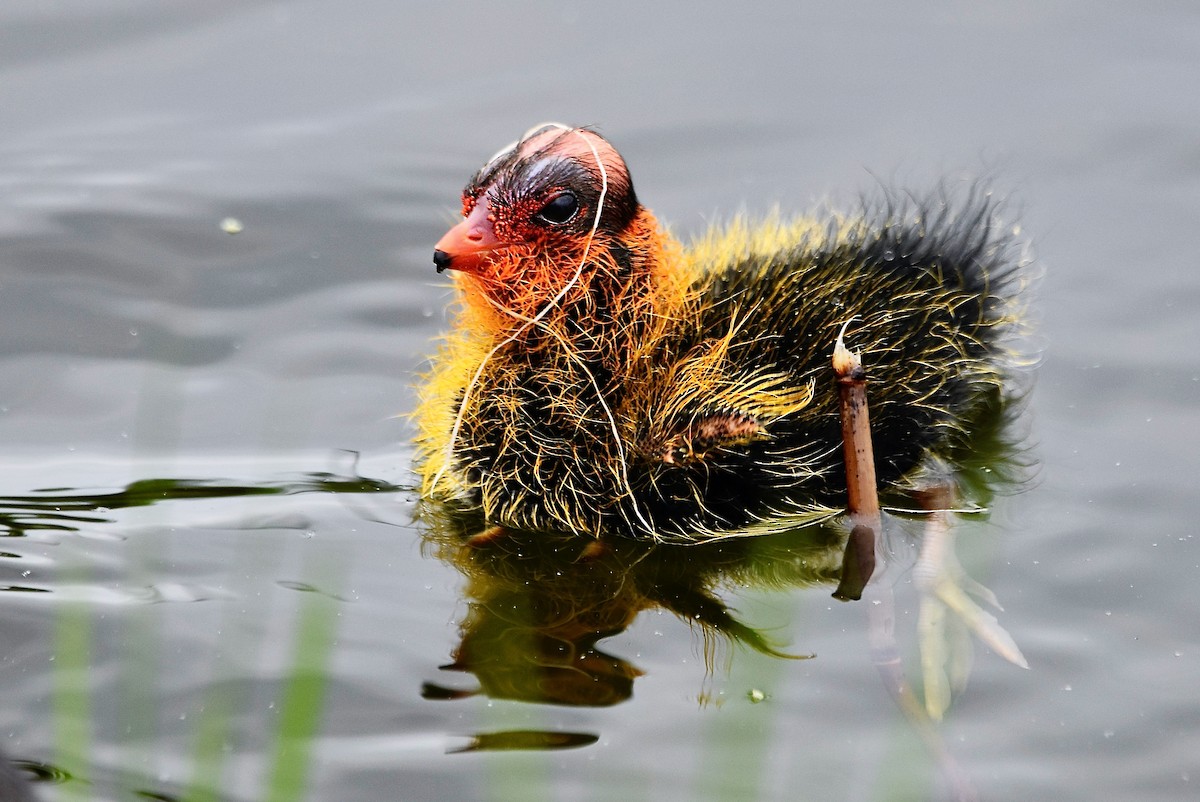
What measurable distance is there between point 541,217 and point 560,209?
0.05 m

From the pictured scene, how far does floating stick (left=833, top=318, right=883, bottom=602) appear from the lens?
364cm

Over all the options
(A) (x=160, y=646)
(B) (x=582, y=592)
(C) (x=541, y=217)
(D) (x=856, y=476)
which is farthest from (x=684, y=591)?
(A) (x=160, y=646)

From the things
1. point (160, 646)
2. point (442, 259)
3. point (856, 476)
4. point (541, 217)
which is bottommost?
point (160, 646)

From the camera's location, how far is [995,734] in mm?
3363

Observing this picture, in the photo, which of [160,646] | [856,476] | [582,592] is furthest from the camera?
[582,592]

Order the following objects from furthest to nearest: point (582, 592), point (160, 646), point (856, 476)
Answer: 1. point (582, 592)
2. point (856, 476)
3. point (160, 646)

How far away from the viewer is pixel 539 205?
390 centimetres

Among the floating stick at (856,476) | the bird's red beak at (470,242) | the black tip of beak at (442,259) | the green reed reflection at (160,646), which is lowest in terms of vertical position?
the green reed reflection at (160,646)

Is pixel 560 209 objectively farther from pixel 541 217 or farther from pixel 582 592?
pixel 582 592

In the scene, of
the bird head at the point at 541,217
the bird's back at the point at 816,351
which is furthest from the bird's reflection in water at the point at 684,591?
the bird head at the point at 541,217

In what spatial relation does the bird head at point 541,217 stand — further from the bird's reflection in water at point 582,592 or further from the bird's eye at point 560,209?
the bird's reflection in water at point 582,592

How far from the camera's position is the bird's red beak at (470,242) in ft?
12.8

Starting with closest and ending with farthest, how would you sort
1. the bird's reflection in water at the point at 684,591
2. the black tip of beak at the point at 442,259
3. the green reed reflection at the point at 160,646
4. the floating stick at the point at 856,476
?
the green reed reflection at the point at 160,646, the bird's reflection in water at the point at 684,591, the floating stick at the point at 856,476, the black tip of beak at the point at 442,259

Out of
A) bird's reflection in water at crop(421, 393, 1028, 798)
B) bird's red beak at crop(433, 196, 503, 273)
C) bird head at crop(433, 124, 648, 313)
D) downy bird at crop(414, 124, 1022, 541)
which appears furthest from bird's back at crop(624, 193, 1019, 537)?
bird's red beak at crop(433, 196, 503, 273)
